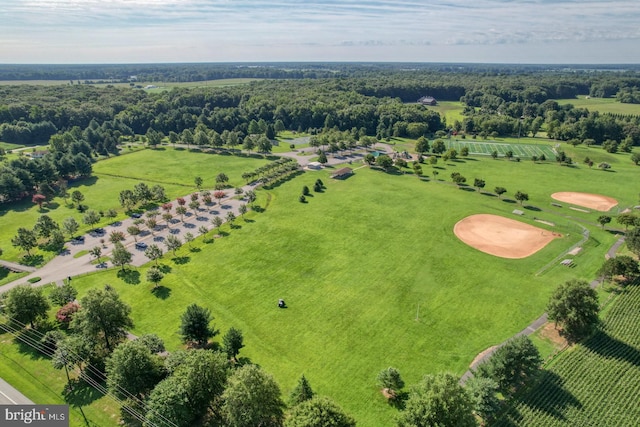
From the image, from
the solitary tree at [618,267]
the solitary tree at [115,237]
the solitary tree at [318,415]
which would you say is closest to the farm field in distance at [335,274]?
the solitary tree at [618,267]

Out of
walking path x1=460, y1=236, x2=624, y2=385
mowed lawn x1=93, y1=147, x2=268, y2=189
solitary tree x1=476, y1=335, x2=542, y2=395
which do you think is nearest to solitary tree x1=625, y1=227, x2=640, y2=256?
walking path x1=460, y1=236, x2=624, y2=385

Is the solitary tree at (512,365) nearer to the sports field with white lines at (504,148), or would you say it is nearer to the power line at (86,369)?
the power line at (86,369)

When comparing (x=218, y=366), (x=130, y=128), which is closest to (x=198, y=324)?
(x=218, y=366)

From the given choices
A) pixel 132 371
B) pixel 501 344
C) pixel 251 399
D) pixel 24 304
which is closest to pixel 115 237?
pixel 24 304

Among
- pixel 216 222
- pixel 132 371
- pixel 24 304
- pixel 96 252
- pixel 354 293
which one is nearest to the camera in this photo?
pixel 132 371

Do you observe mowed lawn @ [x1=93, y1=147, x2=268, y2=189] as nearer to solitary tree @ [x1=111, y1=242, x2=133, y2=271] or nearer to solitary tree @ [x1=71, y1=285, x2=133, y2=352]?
solitary tree @ [x1=111, y1=242, x2=133, y2=271]

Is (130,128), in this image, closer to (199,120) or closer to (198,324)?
(199,120)

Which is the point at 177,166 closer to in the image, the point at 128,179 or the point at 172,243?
the point at 128,179

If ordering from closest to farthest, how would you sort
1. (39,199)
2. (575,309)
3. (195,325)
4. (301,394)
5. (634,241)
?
(301,394)
(195,325)
(575,309)
(634,241)
(39,199)
